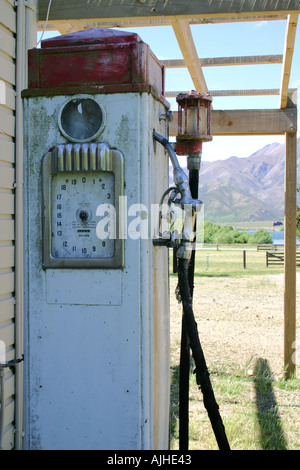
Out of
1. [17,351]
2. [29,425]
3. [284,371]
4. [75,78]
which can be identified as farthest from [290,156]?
[29,425]

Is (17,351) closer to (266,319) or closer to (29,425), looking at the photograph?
(29,425)

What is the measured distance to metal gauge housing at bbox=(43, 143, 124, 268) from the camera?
2.03 m

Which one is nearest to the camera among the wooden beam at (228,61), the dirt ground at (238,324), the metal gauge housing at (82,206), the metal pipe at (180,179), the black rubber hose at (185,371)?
the metal gauge housing at (82,206)

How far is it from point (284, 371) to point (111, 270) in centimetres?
362

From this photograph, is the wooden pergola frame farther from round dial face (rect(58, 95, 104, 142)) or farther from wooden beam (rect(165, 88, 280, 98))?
round dial face (rect(58, 95, 104, 142))

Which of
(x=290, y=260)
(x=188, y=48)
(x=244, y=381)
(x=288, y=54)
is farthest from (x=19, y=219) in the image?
(x=290, y=260)

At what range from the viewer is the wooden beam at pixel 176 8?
3170 mm

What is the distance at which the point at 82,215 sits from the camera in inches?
81.7

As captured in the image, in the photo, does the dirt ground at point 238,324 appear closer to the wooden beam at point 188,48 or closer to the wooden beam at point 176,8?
the wooden beam at point 188,48

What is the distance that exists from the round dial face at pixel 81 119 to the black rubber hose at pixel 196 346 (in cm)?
62

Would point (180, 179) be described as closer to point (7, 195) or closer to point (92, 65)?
point (92, 65)

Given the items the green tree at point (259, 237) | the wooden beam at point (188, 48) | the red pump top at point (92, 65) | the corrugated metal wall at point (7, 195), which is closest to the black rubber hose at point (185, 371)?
the red pump top at point (92, 65)

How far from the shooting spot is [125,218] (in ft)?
6.67

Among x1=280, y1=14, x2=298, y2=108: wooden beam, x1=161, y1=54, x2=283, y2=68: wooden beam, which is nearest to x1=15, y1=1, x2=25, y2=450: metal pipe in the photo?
x1=280, y1=14, x2=298, y2=108: wooden beam
